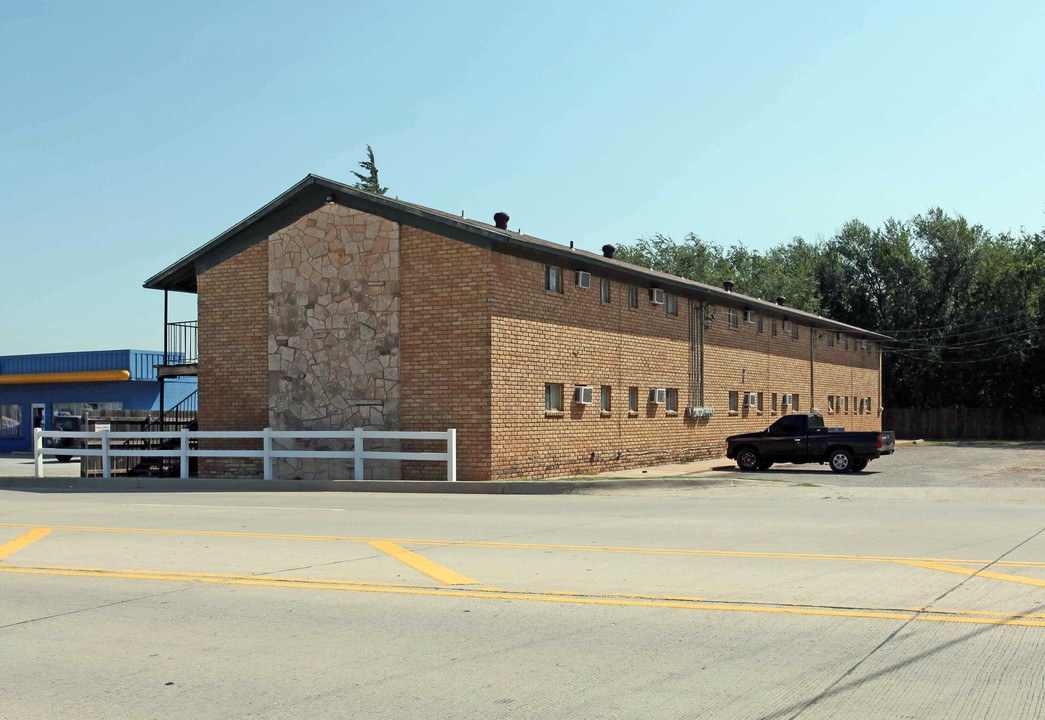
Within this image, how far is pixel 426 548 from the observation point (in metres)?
12.0

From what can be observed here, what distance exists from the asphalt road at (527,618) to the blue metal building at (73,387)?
33.0 meters

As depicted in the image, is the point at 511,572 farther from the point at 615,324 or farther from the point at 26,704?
the point at 615,324

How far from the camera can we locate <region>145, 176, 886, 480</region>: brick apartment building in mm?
22938

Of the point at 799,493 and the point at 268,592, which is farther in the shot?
the point at 799,493

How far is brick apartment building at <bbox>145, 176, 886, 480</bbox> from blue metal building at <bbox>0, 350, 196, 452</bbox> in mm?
19607

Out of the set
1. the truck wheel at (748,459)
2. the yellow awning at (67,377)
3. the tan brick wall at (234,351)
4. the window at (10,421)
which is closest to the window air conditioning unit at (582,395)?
the truck wheel at (748,459)

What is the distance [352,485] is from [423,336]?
3729 mm

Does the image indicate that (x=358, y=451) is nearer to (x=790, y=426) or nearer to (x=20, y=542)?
(x=20, y=542)

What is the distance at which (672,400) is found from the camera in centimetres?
3036

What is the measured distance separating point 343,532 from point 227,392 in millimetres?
13296

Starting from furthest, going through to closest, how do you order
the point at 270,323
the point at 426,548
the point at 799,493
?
the point at 270,323 → the point at 799,493 → the point at 426,548

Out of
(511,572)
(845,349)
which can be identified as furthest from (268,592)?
(845,349)

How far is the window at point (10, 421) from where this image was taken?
5053 centimetres

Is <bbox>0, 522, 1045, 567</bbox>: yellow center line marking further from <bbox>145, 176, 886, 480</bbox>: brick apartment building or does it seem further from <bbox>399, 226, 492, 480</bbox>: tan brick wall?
<bbox>145, 176, 886, 480</bbox>: brick apartment building
